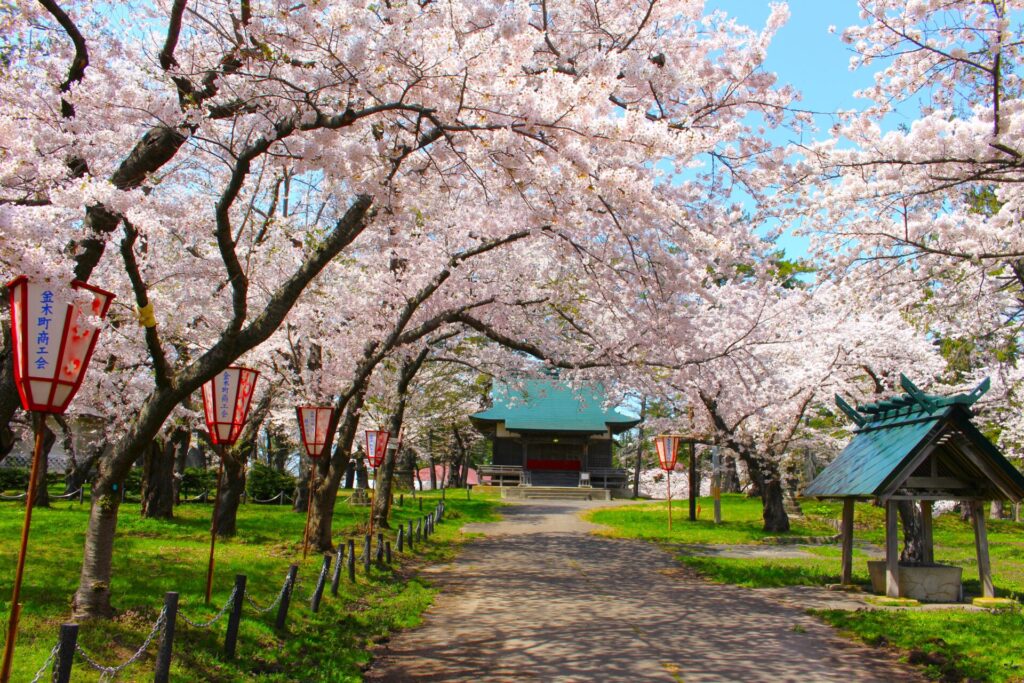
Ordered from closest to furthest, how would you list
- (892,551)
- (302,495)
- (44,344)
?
(44,344) < (892,551) < (302,495)

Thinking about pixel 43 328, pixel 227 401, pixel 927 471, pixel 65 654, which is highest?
pixel 43 328

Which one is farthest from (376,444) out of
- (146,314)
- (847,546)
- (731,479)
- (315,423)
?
(731,479)

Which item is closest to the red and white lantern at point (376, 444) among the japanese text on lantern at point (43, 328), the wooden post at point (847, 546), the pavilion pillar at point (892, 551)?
the wooden post at point (847, 546)

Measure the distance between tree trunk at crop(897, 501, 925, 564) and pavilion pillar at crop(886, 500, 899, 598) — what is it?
689 mm

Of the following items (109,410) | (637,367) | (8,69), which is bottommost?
(109,410)

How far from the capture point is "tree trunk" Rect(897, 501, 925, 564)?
10148 millimetres

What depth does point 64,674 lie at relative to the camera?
397 centimetres

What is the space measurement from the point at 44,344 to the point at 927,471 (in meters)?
10.2

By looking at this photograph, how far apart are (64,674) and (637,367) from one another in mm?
9907

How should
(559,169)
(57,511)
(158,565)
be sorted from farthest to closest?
(57,511), (158,565), (559,169)

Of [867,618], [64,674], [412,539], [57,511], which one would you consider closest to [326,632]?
[64,674]

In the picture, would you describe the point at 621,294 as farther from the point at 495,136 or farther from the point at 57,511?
the point at 57,511

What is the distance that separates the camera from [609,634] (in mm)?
7926

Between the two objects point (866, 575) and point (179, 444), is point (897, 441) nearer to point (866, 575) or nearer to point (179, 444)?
point (866, 575)
